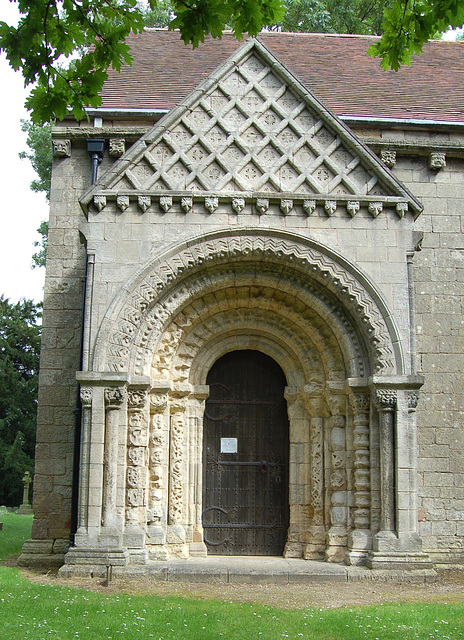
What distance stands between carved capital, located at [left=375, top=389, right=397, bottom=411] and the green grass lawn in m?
2.67

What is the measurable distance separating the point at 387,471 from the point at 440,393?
2199 millimetres

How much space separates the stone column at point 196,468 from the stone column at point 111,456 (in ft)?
4.77

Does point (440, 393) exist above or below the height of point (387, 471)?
above

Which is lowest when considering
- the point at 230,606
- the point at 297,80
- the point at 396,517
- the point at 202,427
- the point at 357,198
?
the point at 230,606

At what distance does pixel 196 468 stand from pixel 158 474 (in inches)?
29.3

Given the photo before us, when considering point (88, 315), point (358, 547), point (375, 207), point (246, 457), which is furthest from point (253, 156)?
point (358, 547)

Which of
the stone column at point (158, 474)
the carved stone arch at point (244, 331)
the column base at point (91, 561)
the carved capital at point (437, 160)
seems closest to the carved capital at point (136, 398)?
the stone column at point (158, 474)

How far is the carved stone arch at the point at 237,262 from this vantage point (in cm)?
1010

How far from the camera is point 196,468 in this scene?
433 inches

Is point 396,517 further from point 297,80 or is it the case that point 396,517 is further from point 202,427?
point 297,80

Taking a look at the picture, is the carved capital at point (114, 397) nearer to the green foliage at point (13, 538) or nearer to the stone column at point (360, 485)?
the stone column at point (360, 485)

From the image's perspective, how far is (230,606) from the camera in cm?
803

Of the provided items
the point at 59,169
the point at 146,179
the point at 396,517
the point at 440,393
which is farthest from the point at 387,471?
the point at 59,169

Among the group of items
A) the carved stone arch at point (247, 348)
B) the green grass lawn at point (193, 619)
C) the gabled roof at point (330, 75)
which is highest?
the gabled roof at point (330, 75)
